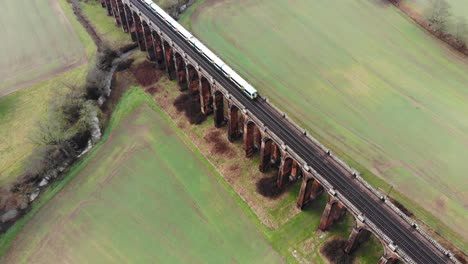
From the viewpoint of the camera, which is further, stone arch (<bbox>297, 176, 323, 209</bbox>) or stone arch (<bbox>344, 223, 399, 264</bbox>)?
stone arch (<bbox>297, 176, 323, 209</bbox>)

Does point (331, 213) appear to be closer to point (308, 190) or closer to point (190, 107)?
point (308, 190)

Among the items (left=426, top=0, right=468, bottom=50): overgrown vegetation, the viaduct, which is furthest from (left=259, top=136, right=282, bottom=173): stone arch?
(left=426, top=0, right=468, bottom=50): overgrown vegetation

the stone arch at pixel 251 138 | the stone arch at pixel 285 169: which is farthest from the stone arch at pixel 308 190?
the stone arch at pixel 251 138

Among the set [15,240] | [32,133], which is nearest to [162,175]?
[15,240]

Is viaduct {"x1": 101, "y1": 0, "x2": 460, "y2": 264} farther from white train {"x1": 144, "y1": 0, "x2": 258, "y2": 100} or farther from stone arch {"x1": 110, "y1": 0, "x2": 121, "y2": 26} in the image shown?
stone arch {"x1": 110, "y1": 0, "x2": 121, "y2": 26}

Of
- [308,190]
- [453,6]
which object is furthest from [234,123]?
[453,6]
